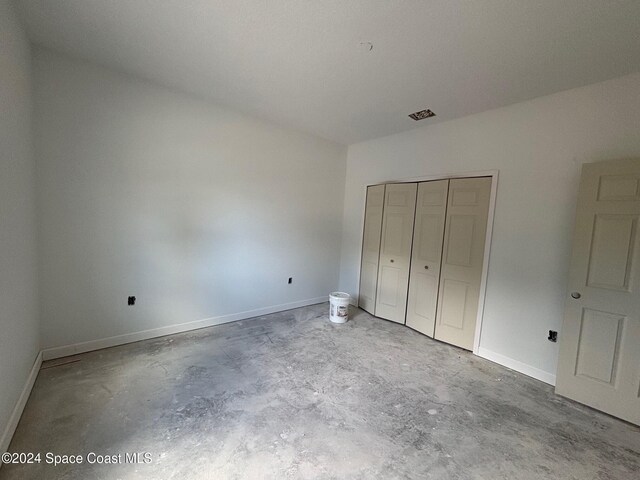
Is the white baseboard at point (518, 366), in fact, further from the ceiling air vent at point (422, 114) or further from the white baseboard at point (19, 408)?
the white baseboard at point (19, 408)

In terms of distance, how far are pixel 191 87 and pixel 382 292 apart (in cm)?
347

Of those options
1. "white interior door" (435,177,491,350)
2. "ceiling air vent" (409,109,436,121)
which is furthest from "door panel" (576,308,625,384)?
"ceiling air vent" (409,109,436,121)

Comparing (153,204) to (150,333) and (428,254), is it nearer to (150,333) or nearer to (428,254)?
(150,333)

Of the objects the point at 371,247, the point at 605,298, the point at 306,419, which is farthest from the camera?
the point at 371,247

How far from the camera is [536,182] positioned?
2.48m

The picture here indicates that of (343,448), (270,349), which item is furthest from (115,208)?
(343,448)

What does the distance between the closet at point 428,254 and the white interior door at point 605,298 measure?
78 cm

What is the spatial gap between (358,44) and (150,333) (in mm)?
3373

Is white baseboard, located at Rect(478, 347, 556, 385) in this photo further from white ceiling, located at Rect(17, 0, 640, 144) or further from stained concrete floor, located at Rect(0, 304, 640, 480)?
white ceiling, located at Rect(17, 0, 640, 144)

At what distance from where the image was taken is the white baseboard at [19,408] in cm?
145

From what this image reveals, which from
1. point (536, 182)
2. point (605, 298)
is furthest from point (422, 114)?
point (605, 298)

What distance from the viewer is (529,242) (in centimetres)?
253

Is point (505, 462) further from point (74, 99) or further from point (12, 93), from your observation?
point (74, 99)

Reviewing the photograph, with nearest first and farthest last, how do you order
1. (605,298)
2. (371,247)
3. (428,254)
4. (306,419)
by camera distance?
(306,419)
(605,298)
(428,254)
(371,247)
